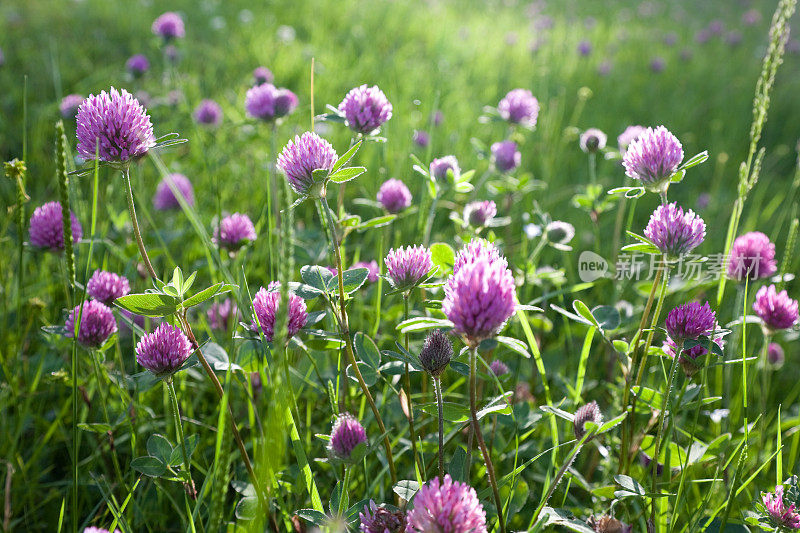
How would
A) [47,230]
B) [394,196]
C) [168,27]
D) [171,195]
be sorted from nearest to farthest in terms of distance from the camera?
[47,230] → [394,196] → [171,195] → [168,27]

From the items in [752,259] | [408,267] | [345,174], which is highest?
[345,174]

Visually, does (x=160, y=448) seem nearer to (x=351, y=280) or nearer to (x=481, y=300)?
(x=351, y=280)

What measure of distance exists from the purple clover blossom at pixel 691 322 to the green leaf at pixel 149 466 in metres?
0.86

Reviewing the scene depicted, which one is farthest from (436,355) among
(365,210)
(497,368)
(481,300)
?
(365,210)

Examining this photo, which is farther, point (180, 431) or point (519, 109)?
point (519, 109)

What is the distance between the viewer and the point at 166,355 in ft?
3.06

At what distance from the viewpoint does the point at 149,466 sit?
0.99 m

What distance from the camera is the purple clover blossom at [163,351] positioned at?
926 millimetres

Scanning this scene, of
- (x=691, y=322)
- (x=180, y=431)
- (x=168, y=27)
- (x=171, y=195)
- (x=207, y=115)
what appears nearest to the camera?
(x=180, y=431)

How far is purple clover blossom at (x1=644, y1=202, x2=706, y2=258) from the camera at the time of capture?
97 cm

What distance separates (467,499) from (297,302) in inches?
17.1

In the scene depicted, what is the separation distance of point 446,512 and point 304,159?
56 cm

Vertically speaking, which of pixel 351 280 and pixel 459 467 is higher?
pixel 351 280

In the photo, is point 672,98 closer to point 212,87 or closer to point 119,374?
point 212,87
